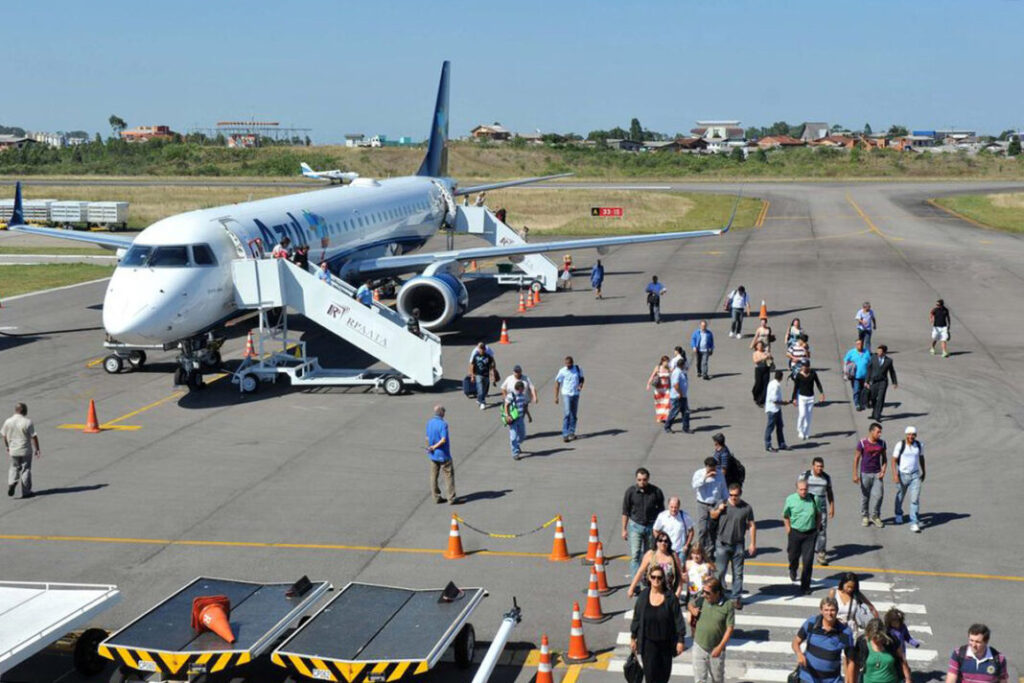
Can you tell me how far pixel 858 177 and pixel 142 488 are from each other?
13330 cm

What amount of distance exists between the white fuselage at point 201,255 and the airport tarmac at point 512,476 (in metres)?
2.10

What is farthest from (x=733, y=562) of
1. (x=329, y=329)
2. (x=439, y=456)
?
(x=329, y=329)

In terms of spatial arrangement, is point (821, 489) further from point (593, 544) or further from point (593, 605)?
point (593, 605)

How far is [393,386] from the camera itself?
1158 inches

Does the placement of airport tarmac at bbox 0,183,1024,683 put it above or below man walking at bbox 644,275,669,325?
below

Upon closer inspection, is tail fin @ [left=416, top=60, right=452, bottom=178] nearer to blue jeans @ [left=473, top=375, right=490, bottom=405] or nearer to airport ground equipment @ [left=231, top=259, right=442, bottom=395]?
airport ground equipment @ [left=231, top=259, right=442, bottom=395]

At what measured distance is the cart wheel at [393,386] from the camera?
29.4 metres

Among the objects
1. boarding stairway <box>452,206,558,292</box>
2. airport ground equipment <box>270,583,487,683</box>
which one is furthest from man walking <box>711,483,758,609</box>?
boarding stairway <box>452,206,558,292</box>

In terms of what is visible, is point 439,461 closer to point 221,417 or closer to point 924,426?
point 221,417

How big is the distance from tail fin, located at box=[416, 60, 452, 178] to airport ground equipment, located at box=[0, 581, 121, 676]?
141 ft

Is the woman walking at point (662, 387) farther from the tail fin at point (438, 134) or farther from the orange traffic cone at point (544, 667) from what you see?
the tail fin at point (438, 134)

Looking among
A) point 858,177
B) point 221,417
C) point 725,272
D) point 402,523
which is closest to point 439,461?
point 402,523

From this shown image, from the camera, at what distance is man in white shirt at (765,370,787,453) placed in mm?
23203

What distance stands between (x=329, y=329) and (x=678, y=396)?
1014 centimetres
